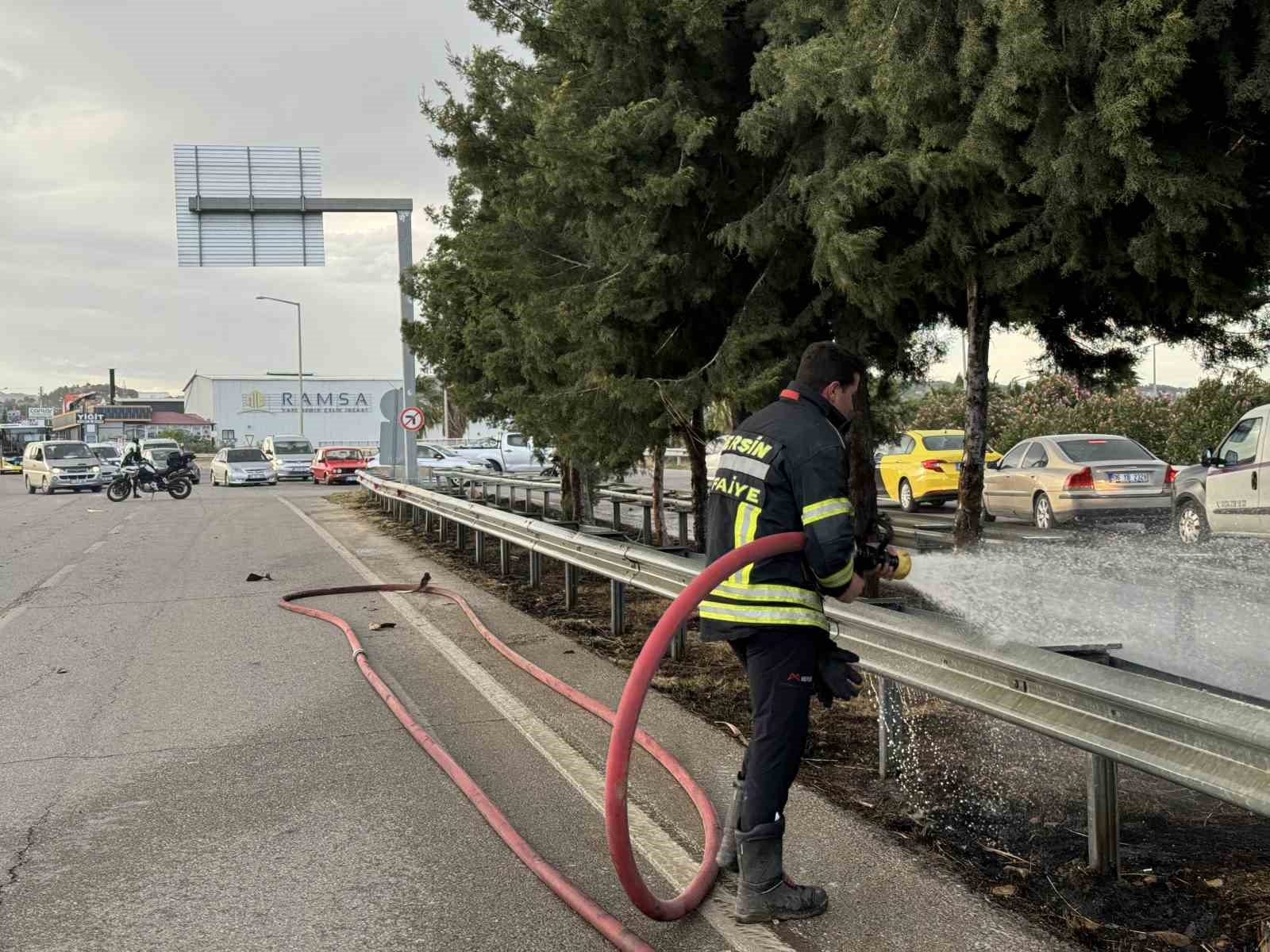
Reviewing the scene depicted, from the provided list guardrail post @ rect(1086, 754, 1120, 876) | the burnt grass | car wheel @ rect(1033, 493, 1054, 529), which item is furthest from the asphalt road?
car wheel @ rect(1033, 493, 1054, 529)

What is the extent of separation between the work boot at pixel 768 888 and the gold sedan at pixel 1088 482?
14.1 metres

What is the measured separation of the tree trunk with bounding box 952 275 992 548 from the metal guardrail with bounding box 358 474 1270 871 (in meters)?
4.21

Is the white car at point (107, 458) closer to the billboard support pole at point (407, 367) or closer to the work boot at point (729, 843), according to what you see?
the billboard support pole at point (407, 367)

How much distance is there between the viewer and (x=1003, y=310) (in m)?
9.48

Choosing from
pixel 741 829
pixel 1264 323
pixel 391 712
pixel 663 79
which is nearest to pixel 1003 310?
pixel 1264 323

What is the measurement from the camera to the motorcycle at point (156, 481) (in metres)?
31.9

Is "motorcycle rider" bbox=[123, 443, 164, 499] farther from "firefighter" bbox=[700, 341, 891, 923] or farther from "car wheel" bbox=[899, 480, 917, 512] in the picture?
"firefighter" bbox=[700, 341, 891, 923]

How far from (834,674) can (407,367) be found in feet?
69.5

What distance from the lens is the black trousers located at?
3.84m

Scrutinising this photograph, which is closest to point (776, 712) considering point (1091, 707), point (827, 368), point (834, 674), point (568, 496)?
point (834, 674)

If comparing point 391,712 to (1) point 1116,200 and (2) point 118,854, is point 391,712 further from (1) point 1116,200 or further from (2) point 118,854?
(1) point 1116,200

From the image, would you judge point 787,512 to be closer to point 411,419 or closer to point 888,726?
point 888,726

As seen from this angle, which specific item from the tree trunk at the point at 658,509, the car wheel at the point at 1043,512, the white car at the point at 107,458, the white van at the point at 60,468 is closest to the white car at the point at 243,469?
the white car at the point at 107,458

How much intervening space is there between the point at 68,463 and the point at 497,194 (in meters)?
31.5
